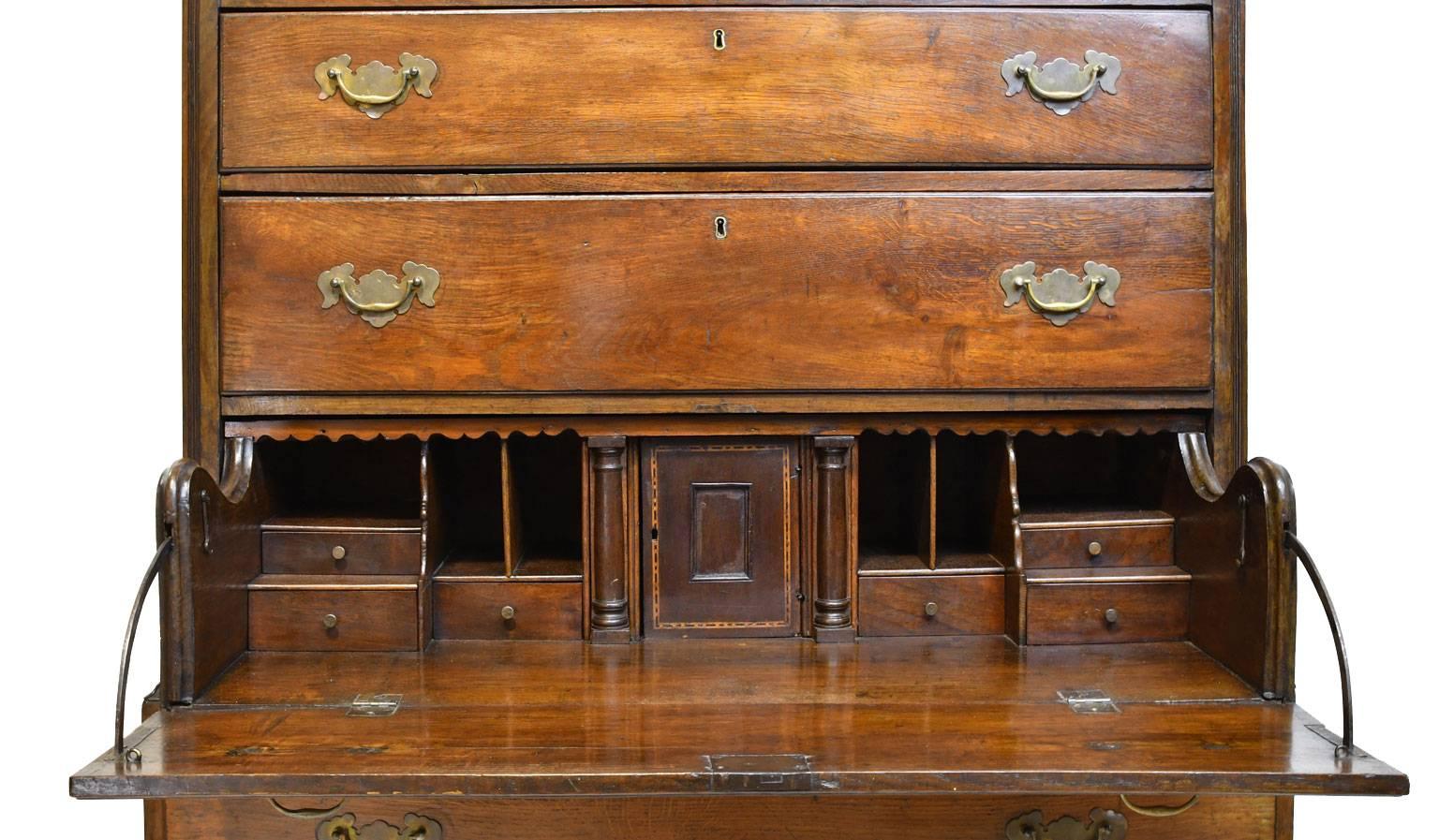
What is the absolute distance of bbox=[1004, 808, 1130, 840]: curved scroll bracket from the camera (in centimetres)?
275

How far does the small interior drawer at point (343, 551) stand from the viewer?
129 inches

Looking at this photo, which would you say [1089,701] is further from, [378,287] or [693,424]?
[378,287]

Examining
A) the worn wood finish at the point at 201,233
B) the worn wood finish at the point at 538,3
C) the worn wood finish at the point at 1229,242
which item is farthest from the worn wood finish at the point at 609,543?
the worn wood finish at the point at 1229,242

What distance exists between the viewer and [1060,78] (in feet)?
10.3

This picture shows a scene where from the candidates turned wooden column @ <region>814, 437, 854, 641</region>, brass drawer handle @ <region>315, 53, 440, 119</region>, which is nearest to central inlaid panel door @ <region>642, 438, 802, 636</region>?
turned wooden column @ <region>814, 437, 854, 641</region>

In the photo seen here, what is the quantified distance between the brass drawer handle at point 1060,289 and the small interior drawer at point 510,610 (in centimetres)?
108

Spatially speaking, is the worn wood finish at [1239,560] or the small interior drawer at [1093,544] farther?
the small interior drawer at [1093,544]

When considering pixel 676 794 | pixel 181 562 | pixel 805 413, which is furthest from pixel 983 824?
pixel 181 562

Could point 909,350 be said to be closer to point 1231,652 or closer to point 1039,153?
point 1039,153

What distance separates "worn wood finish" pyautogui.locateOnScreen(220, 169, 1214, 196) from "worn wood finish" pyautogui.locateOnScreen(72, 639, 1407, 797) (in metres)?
0.93

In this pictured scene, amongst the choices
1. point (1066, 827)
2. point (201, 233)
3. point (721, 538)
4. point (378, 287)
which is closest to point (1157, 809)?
point (1066, 827)

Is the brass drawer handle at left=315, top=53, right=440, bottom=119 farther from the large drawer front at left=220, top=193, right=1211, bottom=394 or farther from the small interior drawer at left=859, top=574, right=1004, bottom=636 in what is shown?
the small interior drawer at left=859, top=574, right=1004, bottom=636

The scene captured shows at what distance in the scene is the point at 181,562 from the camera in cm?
288

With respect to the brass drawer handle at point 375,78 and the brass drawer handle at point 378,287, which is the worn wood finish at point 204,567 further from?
the brass drawer handle at point 375,78
